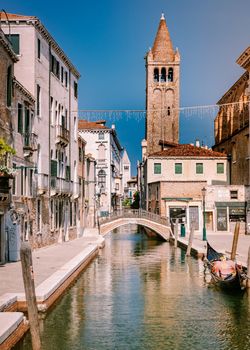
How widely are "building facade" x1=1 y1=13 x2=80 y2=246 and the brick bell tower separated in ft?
131

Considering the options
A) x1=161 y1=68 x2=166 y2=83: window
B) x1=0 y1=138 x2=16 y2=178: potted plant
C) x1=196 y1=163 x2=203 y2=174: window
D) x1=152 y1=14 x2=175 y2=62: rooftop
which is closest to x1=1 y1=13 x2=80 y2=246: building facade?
x1=0 y1=138 x2=16 y2=178: potted plant

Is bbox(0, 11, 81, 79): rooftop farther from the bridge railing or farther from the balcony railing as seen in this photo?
the bridge railing

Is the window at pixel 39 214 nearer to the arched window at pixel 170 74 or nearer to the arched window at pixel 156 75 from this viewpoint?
the arched window at pixel 156 75

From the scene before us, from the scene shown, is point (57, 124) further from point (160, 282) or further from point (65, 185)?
point (160, 282)

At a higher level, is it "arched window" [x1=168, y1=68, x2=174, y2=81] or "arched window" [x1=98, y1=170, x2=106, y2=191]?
"arched window" [x1=168, y1=68, x2=174, y2=81]

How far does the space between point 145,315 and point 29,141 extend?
13.9m

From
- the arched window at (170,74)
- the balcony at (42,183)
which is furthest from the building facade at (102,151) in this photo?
the balcony at (42,183)

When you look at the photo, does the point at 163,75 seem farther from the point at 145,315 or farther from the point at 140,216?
the point at 145,315

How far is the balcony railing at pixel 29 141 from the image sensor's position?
88.6 feet

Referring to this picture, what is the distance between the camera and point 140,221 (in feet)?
159

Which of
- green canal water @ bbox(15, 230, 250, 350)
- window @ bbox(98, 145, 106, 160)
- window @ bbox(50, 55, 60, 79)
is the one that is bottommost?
green canal water @ bbox(15, 230, 250, 350)

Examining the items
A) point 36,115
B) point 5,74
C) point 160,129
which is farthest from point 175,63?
point 5,74

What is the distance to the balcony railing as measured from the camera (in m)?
27.0

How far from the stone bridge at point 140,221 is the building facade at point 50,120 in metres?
5.63
